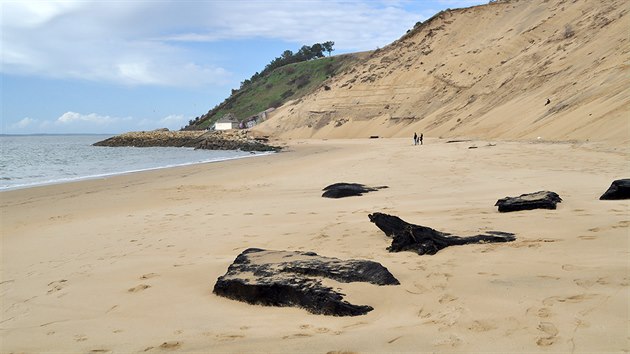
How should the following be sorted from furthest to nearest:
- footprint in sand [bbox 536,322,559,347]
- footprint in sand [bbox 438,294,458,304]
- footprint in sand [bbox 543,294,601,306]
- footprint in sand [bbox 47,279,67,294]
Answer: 1. footprint in sand [bbox 47,279,67,294]
2. footprint in sand [bbox 438,294,458,304]
3. footprint in sand [bbox 543,294,601,306]
4. footprint in sand [bbox 536,322,559,347]

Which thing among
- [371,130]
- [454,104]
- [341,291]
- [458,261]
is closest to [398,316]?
[341,291]

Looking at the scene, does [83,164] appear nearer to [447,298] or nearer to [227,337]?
[227,337]

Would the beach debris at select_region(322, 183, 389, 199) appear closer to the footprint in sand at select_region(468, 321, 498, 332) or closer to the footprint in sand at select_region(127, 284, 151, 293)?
the footprint in sand at select_region(127, 284, 151, 293)

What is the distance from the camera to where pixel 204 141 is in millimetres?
45000

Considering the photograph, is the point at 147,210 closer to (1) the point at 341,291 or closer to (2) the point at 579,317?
(1) the point at 341,291

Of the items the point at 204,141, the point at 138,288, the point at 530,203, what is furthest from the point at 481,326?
the point at 204,141

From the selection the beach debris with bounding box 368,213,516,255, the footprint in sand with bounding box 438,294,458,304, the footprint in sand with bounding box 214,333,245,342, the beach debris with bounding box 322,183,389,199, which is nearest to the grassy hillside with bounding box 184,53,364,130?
the beach debris with bounding box 322,183,389,199

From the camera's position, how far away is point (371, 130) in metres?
43.7

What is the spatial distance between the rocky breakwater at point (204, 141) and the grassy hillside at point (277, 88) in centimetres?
2244

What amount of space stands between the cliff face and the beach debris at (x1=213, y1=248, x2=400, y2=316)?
1351cm

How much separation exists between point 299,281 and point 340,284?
0.31m

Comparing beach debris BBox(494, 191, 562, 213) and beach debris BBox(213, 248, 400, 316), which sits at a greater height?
beach debris BBox(494, 191, 562, 213)

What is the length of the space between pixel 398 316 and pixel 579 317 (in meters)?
1.07

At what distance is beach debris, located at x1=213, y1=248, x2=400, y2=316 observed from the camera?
3.59 meters
